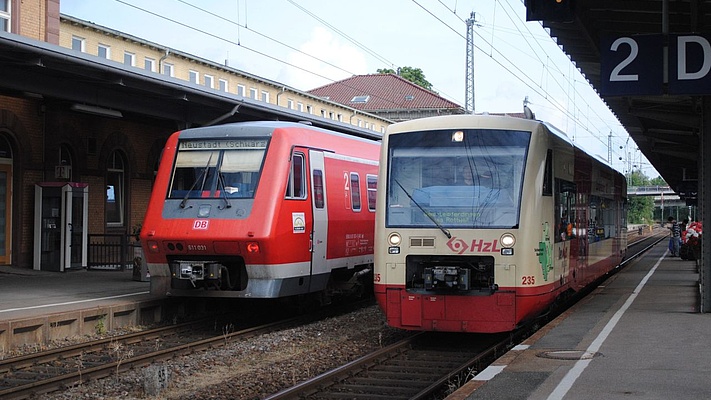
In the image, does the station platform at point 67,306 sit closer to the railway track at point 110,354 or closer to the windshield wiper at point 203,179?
the railway track at point 110,354

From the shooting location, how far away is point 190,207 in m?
12.8

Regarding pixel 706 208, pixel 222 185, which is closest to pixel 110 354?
pixel 222 185

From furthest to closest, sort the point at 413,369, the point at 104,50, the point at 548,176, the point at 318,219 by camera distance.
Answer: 1. the point at 104,50
2. the point at 318,219
3. the point at 548,176
4. the point at 413,369

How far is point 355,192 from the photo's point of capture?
15.4m

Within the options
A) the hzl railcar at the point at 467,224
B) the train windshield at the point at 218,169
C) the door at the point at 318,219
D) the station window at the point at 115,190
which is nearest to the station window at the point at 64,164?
the station window at the point at 115,190

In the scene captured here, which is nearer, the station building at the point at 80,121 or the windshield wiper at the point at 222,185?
the windshield wiper at the point at 222,185

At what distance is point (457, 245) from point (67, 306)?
6.14m

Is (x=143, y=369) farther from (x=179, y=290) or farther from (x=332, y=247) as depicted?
(x=332, y=247)

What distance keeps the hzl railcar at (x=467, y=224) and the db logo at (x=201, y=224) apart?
277 centimetres

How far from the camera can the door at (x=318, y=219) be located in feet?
44.4

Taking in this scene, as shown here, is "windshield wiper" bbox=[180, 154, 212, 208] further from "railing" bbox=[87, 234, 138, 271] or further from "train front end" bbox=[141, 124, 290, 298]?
"railing" bbox=[87, 234, 138, 271]

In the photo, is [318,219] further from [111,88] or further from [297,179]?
[111,88]

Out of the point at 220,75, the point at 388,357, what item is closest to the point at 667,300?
the point at 388,357

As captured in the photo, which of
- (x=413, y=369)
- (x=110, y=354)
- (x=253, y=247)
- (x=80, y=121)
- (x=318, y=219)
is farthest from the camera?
(x=80, y=121)
